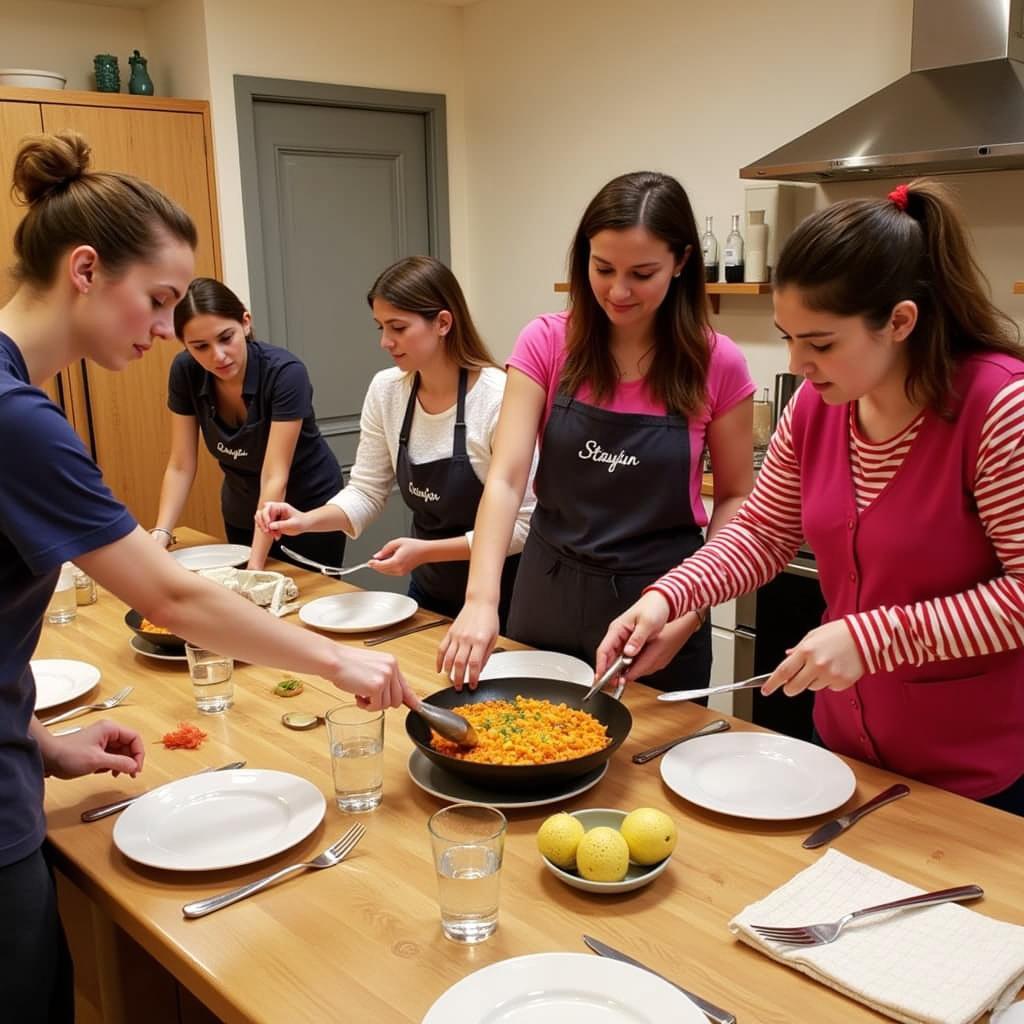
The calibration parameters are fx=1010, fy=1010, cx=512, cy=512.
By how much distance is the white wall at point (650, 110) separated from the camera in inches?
128

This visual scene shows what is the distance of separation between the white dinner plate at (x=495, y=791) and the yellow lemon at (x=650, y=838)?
18cm

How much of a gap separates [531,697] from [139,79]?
337 cm

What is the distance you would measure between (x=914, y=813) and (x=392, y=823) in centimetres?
69

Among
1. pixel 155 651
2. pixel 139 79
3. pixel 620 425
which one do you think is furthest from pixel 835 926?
pixel 139 79

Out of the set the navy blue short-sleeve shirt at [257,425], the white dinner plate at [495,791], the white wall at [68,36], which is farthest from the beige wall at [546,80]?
the white dinner plate at [495,791]

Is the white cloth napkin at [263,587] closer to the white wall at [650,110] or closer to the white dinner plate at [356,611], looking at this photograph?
the white dinner plate at [356,611]

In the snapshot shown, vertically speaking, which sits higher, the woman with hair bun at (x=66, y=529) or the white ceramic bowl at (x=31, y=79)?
the white ceramic bowl at (x=31, y=79)

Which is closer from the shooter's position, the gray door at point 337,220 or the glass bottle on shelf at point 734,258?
the glass bottle on shelf at point 734,258

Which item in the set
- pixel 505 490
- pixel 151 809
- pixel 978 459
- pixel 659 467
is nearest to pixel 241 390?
pixel 505 490

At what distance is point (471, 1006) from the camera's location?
3.20ft

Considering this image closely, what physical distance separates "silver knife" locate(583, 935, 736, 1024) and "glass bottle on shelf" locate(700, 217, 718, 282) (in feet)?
9.74

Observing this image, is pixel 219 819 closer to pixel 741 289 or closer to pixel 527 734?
pixel 527 734

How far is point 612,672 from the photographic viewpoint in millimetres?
1592

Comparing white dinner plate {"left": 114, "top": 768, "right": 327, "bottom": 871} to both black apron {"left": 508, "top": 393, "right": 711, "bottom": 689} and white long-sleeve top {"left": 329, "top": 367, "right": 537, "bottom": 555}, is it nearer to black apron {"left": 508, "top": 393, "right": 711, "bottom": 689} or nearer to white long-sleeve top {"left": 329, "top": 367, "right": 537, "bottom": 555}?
black apron {"left": 508, "top": 393, "right": 711, "bottom": 689}
